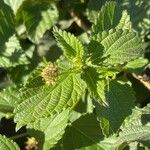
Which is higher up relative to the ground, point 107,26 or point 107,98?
point 107,26

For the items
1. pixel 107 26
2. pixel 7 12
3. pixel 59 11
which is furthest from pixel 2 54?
pixel 107 26

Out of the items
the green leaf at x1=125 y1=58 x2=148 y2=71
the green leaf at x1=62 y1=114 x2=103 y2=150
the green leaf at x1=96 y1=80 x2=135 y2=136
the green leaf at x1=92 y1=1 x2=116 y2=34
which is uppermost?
the green leaf at x1=92 y1=1 x2=116 y2=34

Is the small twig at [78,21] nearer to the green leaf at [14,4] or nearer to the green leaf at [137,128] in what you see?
the green leaf at [14,4]

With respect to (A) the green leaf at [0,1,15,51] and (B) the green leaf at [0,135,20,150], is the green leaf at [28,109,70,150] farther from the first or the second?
(A) the green leaf at [0,1,15,51]

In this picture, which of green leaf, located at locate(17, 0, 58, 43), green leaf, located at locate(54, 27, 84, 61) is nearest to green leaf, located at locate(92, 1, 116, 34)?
green leaf, located at locate(54, 27, 84, 61)

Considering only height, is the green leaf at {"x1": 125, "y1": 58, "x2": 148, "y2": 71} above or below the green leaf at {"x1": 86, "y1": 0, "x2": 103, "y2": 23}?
below

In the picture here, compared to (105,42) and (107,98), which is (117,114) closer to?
(107,98)

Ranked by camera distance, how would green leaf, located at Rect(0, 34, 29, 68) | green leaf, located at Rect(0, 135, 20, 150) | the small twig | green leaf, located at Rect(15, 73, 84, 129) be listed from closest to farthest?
1. green leaf, located at Rect(15, 73, 84, 129)
2. green leaf, located at Rect(0, 135, 20, 150)
3. green leaf, located at Rect(0, 34, 29, 68)
4. the small twig
